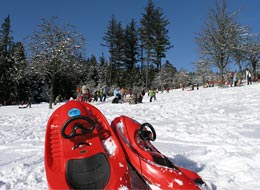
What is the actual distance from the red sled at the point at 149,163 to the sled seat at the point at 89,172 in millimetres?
293

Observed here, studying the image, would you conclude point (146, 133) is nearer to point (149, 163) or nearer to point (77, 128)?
point (149, 163)

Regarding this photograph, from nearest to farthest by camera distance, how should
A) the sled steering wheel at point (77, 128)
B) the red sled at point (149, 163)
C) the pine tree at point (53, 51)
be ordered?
1. the red sled at point (149, 163)
2. the sled steering wheel at point (77, 128)
3. the pine tree at point (53, 51)

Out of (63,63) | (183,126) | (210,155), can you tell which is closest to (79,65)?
(63,63)

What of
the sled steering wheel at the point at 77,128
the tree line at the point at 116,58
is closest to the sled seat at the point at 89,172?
the sled steering wheel at the point at 77,128

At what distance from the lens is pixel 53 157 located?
9.07 ft

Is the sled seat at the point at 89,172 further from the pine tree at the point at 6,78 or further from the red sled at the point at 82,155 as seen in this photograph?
the pine tree at the point at 6,78

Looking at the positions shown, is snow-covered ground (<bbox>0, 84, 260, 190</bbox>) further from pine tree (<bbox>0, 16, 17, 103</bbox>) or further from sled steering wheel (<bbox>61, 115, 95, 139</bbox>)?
pine tree (<bbox>0, 16, 17, 103</bbox>)

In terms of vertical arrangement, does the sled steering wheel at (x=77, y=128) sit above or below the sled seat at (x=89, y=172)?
above

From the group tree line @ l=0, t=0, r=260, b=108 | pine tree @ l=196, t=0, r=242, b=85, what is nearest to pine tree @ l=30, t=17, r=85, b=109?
tree line @ l=0, t=0, r=260, b=108

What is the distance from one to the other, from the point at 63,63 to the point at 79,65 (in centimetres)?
226

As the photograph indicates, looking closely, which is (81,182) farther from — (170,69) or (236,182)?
(170,69)

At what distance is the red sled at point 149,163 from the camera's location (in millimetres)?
2377

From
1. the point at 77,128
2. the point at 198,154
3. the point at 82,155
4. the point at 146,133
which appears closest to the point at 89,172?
the point at 82,155

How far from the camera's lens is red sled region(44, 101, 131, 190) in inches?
96.3
